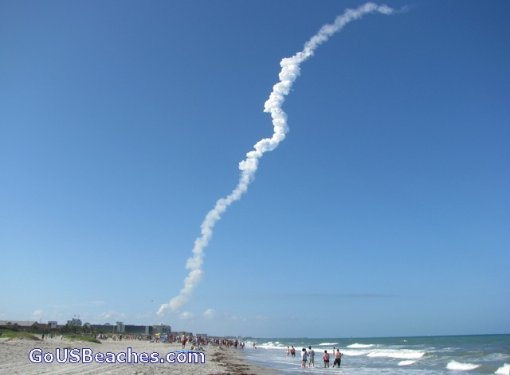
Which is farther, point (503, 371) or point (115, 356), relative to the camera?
point (115, 356)

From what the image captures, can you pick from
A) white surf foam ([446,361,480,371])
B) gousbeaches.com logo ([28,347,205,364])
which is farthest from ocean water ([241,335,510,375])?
gousbeaches.com logo ([28,347,205,364])

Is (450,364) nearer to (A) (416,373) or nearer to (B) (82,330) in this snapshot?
(A) (416,373)

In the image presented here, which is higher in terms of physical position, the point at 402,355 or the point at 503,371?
the point at 503,371

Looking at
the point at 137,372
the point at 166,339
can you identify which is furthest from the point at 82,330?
the point at 137,372

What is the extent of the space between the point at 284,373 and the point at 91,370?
1414cm

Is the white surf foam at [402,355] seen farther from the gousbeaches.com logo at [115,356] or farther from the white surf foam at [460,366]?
the gousbeaches.com logo at [115,356]

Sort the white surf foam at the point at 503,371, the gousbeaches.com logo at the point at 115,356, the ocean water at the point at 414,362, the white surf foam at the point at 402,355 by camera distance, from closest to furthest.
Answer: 1. the gousbeaches.com logo at the point at 115,356
2. the white surf foam at the point at 503,371
3. the ocean water at the point at 414,362
4. the white surf foam at the point at 402,355

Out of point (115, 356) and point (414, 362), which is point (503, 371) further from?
point (115, 356)

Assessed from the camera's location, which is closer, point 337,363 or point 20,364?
point 20,364

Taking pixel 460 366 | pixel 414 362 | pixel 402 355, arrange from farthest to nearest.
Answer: pixel 402 355, pixel 414 362, pixel 460 366

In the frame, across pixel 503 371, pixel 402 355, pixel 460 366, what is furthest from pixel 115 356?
pixel 402 355

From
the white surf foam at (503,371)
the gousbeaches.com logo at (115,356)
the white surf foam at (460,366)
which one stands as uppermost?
the gousbeaches.com logo at (115,356)

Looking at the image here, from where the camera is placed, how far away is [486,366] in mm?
38156

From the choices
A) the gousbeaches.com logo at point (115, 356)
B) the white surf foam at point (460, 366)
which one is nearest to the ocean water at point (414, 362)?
the white surf foam at point (460, 366)
